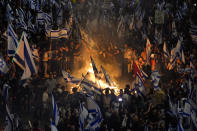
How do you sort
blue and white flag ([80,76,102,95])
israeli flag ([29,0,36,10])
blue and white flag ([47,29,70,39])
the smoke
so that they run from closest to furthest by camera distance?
1. blue and white flag ([80,76,102,95])
2. blue and white flag ([47,29,70,39])
3. israeli flag ([29,0,36,10])
4. the smoke

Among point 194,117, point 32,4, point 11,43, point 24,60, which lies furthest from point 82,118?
point 32,4

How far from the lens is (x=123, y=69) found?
20.2 m

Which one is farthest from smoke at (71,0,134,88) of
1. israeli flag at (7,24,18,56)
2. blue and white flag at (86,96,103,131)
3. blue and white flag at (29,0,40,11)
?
blue and white flag at (86,96,103,131)

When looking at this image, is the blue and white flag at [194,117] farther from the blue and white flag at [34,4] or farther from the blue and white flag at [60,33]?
the blue and white flag at [34,4]

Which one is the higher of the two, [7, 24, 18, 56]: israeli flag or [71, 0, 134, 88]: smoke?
[7, 24, 18, 56]: israeli flag

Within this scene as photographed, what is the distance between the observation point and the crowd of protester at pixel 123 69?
10852 mm

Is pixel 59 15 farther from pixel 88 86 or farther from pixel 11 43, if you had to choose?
pixel 11 43

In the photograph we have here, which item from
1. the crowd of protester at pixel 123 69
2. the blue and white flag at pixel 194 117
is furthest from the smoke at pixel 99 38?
the blue and white flag at pixel 194 117

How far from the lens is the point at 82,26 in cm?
2328

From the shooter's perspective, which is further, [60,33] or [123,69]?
[123,69]

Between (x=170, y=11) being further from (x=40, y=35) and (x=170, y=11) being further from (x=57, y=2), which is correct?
(x=40, y=35)

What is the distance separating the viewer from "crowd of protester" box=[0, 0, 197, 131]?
35.6ft

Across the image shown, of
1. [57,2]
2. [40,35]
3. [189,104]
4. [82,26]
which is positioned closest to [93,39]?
[82,26]

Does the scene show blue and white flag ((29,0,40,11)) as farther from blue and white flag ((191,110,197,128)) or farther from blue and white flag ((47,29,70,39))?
blue and white flag ((191,110,197,128))
